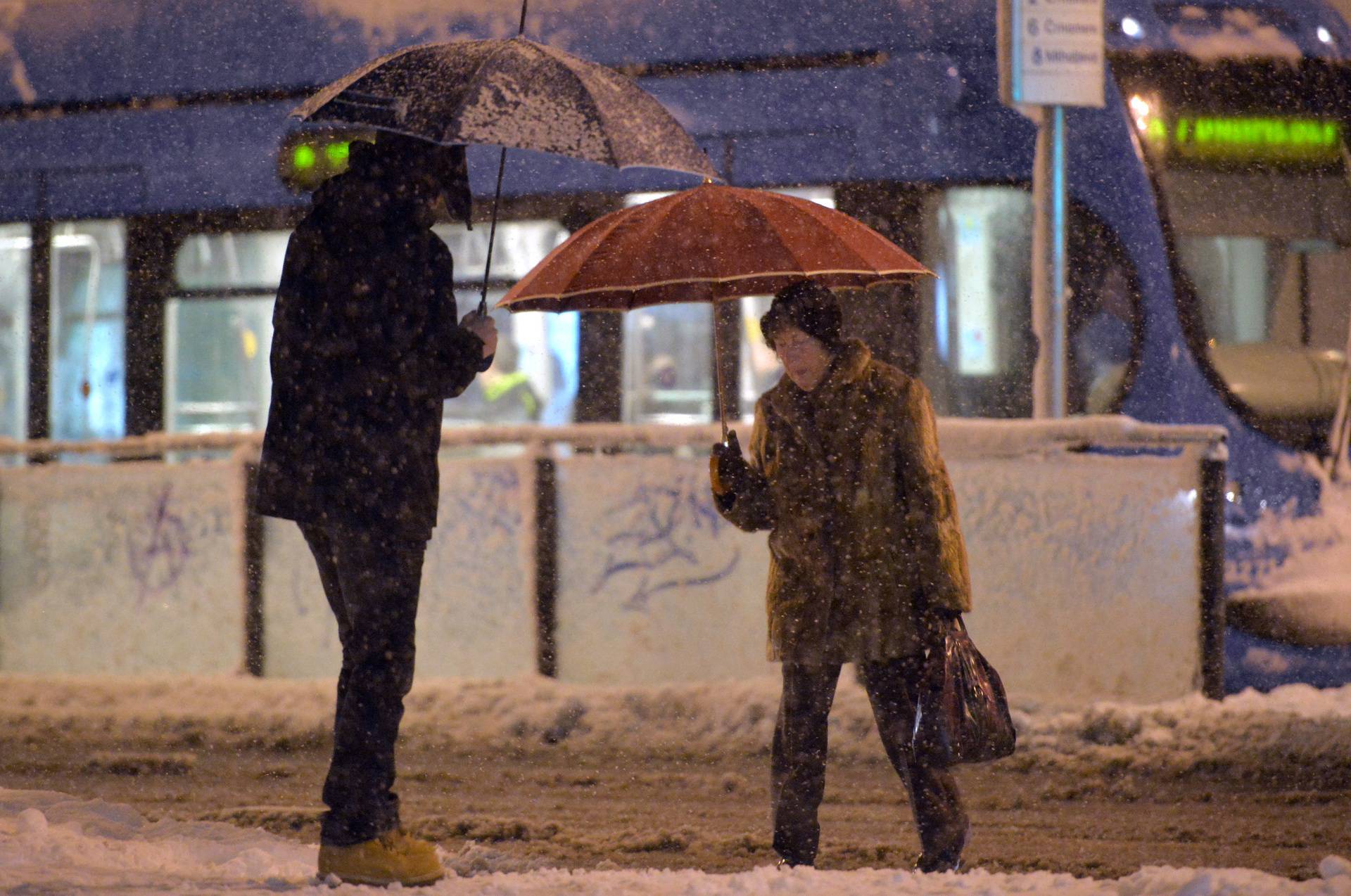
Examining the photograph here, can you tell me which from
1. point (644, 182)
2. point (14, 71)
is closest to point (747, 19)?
point (644, 182)

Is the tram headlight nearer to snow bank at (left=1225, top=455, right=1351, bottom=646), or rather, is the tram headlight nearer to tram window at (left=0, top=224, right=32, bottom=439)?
snow bank at (left=1225, top=455, right=1351, bottom=646)

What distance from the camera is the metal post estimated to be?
303 inches

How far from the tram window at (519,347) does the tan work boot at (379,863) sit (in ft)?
16.9

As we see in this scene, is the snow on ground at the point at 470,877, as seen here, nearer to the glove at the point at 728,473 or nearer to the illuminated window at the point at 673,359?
the glove at the point at 728,473

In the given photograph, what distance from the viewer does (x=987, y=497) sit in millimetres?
6922

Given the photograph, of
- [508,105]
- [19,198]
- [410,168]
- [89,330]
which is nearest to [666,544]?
[410,168]

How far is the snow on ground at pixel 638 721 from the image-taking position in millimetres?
6309

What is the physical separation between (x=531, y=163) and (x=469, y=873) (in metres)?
5.27

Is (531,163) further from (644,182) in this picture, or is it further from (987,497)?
(987,497)

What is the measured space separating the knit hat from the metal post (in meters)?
3.77

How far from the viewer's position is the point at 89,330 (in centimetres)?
965

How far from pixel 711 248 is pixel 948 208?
4452 millimetres

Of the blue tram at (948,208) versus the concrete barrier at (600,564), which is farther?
the blue tram at (948,208)

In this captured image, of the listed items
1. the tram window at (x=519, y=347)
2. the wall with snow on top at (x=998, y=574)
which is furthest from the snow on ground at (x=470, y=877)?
the tram window at (x=519, y=347)
